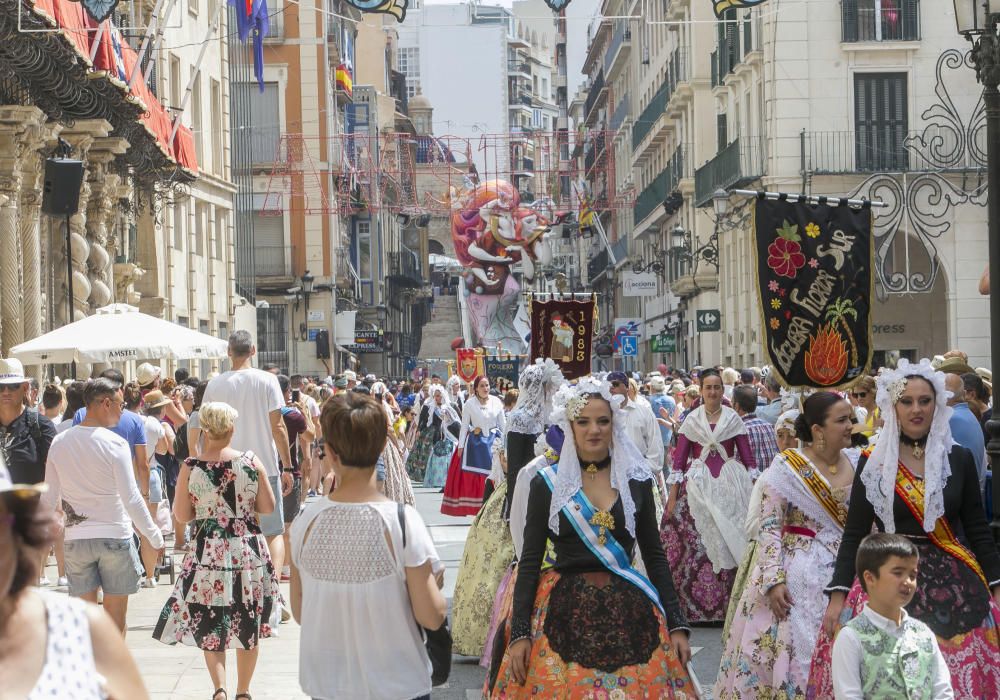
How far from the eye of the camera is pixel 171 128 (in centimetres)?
2697

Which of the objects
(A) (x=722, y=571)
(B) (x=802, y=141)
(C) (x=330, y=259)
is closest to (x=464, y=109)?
(C) (x=330, y=259)

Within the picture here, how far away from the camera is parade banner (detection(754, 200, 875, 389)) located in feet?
30.0

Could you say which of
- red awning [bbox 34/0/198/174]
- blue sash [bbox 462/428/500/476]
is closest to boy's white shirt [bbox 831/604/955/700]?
red awning [bbox 34/0/198/174]

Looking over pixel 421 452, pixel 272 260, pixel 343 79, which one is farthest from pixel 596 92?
pixel 421 452

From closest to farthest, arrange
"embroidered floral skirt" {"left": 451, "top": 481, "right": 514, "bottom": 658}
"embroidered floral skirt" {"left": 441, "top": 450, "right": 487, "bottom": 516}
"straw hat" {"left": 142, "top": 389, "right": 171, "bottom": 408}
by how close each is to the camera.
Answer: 1. "embroidered floral skirt" {"left": 451, "top": 481, "right": 514, "bottom": 658}
2. "straw hat" {"left": 142, "top": 389, "right": 171, "bottom": 408}
3. "embroidered floral skirt" {"left": 441, "top": 450, "right": 487, "bottom": 516}

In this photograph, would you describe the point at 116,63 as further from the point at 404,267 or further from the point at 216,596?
the point at 404,267

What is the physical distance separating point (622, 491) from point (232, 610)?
9.98ft

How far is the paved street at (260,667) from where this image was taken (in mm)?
9156

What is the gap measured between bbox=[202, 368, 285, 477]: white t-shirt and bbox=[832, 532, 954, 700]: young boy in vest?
6096 mm

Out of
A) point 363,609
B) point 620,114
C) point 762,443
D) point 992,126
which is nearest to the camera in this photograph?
point 363,609

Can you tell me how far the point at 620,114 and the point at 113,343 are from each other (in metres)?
57.8

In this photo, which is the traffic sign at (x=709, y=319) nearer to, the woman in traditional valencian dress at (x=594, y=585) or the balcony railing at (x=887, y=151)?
the balcony railing at (x=887, y=151)

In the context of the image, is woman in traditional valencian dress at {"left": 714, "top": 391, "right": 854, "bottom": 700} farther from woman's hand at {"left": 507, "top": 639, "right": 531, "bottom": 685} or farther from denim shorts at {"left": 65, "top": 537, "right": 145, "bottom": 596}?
denim shorts at {"left": 65, "top": 537, "right": 145, "bottom": 596}

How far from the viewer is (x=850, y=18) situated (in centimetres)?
3344
